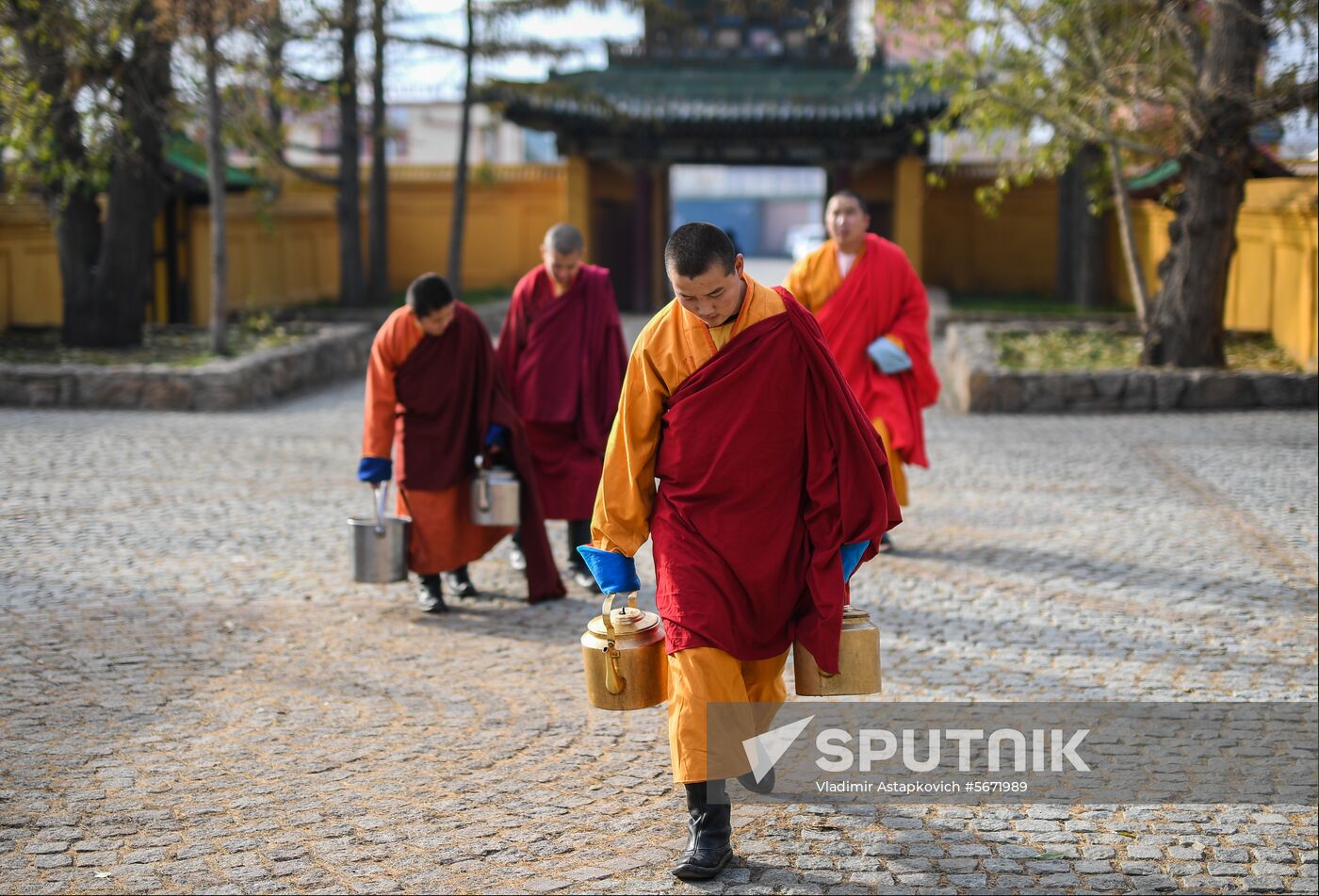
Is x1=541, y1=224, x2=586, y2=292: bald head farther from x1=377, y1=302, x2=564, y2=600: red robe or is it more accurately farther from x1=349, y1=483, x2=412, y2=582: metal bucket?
x1=349, y1=483, x2=412, y2=582: metal bucket

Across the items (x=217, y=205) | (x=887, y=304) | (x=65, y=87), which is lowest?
(x=887, y=304)

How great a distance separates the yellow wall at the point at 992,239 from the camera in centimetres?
2508

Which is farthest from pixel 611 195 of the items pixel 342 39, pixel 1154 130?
pixel 1154 130

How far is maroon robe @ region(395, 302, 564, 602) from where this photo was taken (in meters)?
6.57

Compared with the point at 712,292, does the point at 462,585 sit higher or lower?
lower

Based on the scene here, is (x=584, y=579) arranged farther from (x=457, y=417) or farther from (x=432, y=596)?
(x=457, y=417)

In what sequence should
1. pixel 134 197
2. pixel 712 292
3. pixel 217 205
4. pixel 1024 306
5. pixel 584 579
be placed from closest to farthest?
pixel 712 292
pixel 584 579
pixel 217 205
pixel 134 197
pixel 1024 306

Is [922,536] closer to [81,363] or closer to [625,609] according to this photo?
[625,609]

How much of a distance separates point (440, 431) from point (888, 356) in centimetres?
234

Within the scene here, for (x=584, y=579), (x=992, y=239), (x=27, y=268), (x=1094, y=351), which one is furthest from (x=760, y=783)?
(x=992, y=239)

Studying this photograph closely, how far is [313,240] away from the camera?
77.6 feet

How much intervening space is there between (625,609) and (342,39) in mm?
17257

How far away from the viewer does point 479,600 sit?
6.93 m

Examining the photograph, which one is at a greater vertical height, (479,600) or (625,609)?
(625,609)
